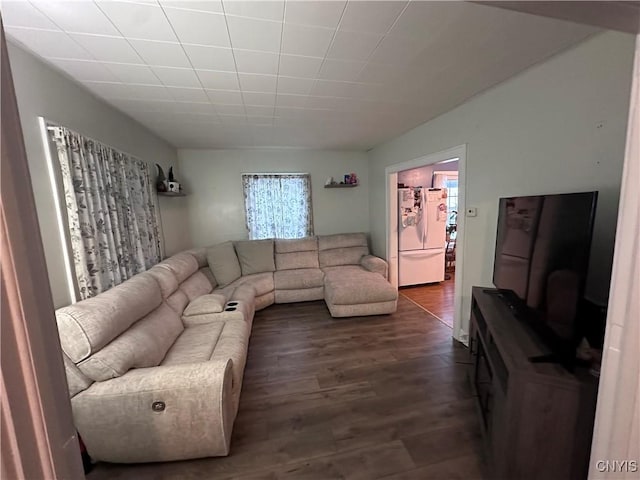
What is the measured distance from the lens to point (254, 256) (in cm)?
409

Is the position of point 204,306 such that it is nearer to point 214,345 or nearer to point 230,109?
point 214,345

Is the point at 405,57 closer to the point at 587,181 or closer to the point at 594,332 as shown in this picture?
the point at 587,181

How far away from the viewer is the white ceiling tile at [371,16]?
3.94 ft

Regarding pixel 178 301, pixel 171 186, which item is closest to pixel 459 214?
pixel 178 301

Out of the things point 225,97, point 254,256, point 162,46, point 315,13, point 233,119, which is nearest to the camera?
point 315,13

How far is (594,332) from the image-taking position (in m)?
1.23

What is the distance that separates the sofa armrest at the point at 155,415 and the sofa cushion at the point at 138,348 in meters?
0.07

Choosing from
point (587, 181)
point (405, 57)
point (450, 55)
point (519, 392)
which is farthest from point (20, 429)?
point (587, 181)

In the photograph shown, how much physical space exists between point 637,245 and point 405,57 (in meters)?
1.52

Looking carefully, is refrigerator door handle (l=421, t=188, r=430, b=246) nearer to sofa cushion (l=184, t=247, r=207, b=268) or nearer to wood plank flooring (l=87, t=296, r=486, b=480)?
wood plank flooring (l=87, t=296, r=486, b=480)

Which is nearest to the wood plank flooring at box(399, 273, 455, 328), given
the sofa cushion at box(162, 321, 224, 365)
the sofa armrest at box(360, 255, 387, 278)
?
the sofa armrest at box(360, 255, 387, 278)

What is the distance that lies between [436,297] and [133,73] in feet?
14.0

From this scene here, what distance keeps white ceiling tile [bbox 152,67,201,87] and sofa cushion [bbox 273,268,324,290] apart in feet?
8.65

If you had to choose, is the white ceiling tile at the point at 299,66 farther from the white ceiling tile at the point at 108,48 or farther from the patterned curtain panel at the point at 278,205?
the patterned curtain panel at the point at 278,205
